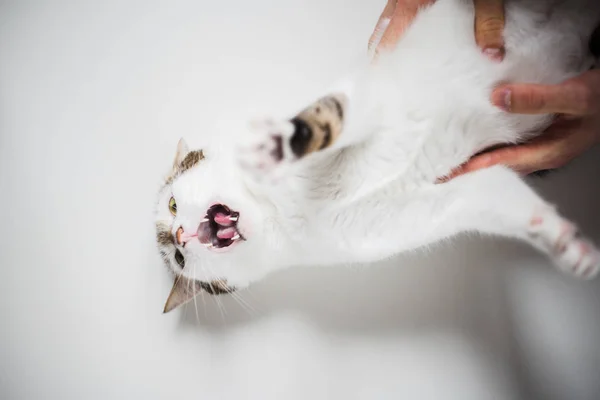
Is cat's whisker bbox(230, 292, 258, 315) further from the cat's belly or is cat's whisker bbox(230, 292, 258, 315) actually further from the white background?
the cat's belly

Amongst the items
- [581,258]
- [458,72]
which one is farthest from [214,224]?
[581,258]

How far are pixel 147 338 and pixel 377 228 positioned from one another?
765mm

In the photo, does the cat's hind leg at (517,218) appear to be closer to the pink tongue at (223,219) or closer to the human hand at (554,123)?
the human hand at (554,123)

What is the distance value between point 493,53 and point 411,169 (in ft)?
0.99

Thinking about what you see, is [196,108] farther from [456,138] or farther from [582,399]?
[582,399]

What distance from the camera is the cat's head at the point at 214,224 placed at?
0.85m

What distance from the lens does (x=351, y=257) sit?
888mm

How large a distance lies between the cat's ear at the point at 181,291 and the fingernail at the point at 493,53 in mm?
859

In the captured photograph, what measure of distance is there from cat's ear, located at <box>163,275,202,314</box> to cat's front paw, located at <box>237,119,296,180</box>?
0.54 meters

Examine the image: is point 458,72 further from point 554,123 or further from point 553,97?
point 554,123

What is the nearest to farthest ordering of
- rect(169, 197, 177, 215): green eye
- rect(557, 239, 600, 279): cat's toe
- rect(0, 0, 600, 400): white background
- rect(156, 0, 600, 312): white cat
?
1. rect(557, 239, 600, 279): cat's toe
2. rect(156, 0, 600, 312): white cat
3. rect(169, 197, 177, 215): green eye
4. rect(0, 0, 600, 400): white background

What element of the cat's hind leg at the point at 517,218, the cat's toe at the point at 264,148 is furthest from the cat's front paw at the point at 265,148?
the cat's hind leg at the point at 517,218

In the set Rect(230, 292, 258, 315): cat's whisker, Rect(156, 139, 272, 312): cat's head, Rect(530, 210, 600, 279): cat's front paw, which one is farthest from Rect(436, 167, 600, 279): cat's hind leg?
Rect(230, 292, 258, 315): cat's whisker

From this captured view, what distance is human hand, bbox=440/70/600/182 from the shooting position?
0.73 meters
